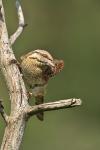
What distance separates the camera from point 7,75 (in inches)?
116

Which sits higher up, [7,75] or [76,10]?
[7,75]

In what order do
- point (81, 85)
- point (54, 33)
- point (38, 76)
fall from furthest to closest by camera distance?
point (54, 33) < point (81, 85) < point (38, 76)

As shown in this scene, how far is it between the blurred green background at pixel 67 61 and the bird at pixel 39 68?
15.4 feet

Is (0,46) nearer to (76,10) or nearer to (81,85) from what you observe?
(81,85)

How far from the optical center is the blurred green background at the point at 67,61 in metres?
8.85

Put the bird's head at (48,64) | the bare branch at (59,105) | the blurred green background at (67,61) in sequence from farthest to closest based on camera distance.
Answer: the blurred green background at (67,61) < the bird's head at (48,64) < the bare branch at (59,105)

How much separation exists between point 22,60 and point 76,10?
8.93 m

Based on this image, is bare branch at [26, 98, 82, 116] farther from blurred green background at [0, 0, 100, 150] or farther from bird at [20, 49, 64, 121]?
blurred green background at [0, 0, 100, 150]

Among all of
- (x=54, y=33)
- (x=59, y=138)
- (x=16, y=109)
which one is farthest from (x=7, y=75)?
(x=54, y=33)

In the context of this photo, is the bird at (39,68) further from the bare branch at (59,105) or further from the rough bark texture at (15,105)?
the bare branch at (59,105)

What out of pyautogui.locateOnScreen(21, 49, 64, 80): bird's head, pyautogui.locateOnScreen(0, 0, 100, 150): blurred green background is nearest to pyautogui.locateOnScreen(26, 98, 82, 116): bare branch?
pyautogui.locateOnScreen(21, 49, 64, 80): bird's head

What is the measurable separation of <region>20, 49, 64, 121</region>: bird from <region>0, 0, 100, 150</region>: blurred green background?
15.4 feet

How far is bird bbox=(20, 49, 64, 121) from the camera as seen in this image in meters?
3.07

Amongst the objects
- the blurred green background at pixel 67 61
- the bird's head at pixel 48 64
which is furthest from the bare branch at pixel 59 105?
the blurred green background at pixel 67 61
